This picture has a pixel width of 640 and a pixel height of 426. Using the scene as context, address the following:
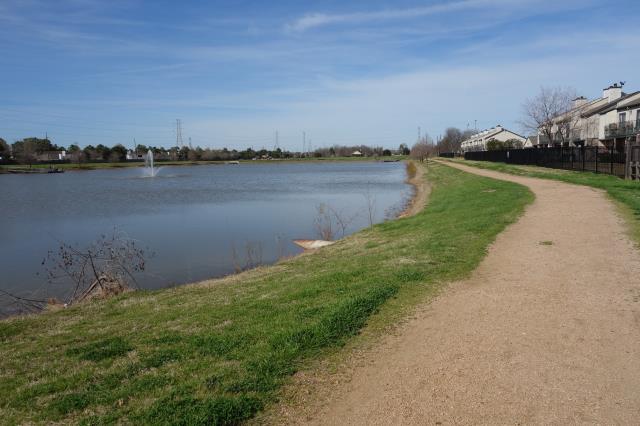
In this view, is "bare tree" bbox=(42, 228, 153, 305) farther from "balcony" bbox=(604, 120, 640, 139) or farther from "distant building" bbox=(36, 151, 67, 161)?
"distant building" bbox=(36, 151, 67, 161)

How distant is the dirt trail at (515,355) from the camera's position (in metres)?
4.04

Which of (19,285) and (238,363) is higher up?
(238,363)

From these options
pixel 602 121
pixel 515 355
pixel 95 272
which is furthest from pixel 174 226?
pixel 602 121

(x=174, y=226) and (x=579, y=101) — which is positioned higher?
(x=579, y=101)

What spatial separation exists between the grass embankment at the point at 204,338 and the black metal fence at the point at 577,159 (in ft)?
58.6

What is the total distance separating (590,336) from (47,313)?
9103 millimetres

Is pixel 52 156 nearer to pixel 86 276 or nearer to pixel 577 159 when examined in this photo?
pixel 577 159

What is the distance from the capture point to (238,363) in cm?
512

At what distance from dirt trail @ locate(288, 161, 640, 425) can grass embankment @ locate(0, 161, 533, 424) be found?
0.72 meters

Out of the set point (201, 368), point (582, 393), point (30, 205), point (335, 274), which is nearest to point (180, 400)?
point (201, 368)

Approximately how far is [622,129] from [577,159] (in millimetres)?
26983

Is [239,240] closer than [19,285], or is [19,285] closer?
[19,285]

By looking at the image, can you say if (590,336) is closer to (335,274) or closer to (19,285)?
(335,274)

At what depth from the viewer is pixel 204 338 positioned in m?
6.03
